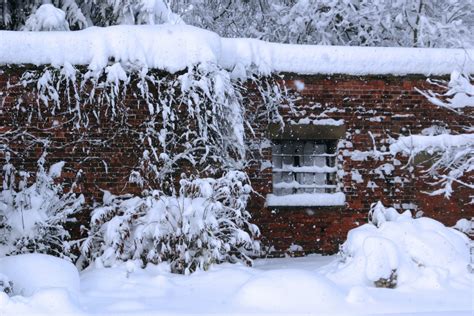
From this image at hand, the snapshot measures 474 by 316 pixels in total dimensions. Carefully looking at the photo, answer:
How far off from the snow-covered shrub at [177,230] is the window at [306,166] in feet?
4.91

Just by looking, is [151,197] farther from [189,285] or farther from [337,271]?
[337,271]

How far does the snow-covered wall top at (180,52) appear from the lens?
7852 mm

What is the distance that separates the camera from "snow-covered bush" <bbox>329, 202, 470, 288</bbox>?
634 centimetres

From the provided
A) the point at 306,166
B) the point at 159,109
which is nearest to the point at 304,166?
the point at 306,166

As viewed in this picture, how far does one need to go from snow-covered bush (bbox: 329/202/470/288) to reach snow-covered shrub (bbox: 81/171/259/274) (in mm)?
1259

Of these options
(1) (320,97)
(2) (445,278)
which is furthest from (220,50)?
(2) (445,278)

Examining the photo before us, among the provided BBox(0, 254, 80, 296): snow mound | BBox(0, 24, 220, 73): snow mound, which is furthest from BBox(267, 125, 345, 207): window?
BBox(0, 254, 80, 296): snow mound

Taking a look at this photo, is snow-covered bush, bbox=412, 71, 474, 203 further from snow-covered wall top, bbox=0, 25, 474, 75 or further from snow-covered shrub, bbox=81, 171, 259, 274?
snow-covered shrub, bbox=81, 171, 259, 274

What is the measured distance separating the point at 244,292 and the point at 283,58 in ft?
13.2

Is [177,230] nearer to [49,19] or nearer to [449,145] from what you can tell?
[449,145]

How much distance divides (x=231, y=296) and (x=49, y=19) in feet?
20.3

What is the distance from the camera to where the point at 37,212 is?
7285mm

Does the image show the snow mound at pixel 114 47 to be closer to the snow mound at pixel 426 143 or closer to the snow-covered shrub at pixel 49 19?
the snow-covered shrub at pixel 49 19

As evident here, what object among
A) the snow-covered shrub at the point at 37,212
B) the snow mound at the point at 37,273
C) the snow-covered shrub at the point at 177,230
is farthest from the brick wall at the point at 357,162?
the snow mound at the point at 37,273
